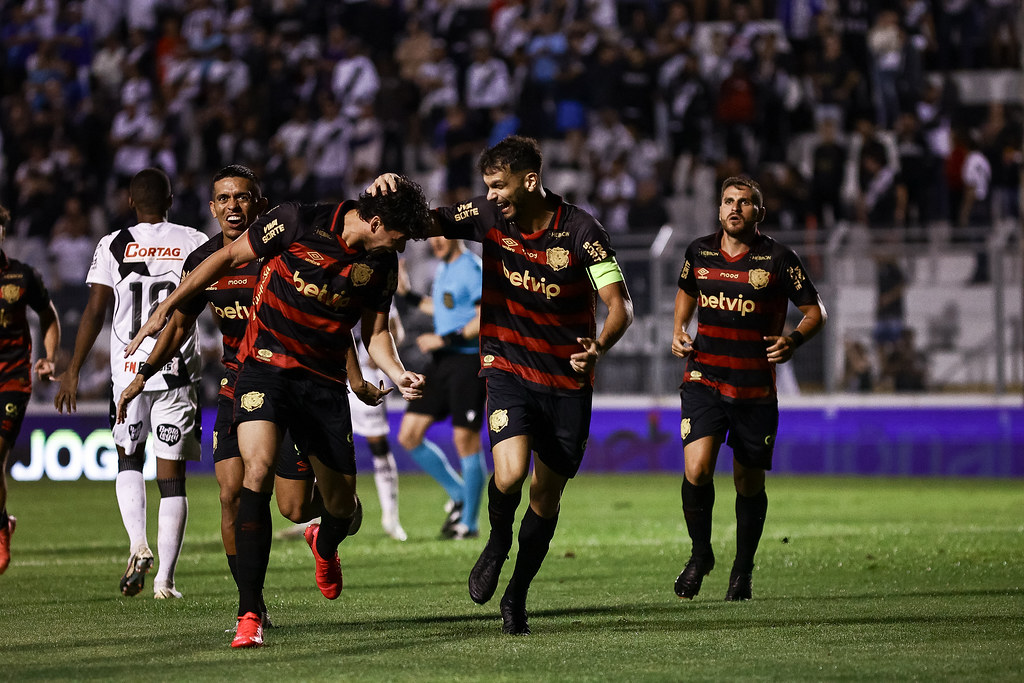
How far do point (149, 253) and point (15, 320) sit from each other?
46.9 inches

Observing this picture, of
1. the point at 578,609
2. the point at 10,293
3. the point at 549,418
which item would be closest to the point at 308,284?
the point at 549,418

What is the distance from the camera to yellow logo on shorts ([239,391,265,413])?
6488 millimetres

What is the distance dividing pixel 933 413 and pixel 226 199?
1101 cm

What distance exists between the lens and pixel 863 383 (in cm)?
1645

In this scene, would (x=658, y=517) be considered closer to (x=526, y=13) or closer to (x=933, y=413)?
(x=933, y=413)

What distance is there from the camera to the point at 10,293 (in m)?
8.93

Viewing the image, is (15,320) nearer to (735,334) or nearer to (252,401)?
(252,401)

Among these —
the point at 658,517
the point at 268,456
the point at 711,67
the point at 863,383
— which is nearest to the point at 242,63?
the point at 711,67

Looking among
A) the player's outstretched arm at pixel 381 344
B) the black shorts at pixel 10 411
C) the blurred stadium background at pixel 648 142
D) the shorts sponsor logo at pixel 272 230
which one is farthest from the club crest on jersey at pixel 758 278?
the blurred stadium background at pixel 648 142

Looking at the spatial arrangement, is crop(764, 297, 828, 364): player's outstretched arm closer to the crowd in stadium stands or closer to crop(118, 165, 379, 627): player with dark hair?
crop(118, 165, 379, 627): player with dark hair

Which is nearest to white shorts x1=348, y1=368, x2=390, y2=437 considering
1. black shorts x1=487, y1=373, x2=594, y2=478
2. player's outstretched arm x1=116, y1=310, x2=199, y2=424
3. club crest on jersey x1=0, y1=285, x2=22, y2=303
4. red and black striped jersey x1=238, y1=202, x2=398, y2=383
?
club crest on jersey x1=0, y1=285, x2=22, y2=303

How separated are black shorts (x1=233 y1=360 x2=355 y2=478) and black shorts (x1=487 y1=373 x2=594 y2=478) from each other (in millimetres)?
683

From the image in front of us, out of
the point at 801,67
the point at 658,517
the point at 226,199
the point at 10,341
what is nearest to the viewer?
the point at 226,199

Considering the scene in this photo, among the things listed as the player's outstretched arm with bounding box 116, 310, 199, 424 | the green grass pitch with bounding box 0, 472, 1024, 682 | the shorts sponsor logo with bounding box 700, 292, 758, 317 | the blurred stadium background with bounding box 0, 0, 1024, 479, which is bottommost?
the green grass pitch with bounding box 0, 472, 1024, 682
